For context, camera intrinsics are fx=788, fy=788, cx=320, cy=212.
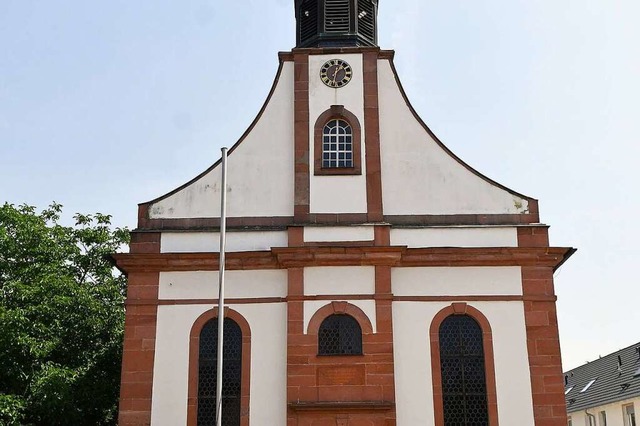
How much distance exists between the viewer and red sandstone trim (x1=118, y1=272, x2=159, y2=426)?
1953cm

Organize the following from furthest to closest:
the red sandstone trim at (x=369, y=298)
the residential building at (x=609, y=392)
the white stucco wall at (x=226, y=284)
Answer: the residential building at (x=609, y=392) < the white stucco wall at (x=226, y=284) < the red sandstone trim at (x=369, y=298)

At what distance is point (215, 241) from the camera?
21078mm

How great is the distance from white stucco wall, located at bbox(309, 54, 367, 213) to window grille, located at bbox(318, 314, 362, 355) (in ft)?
9.90

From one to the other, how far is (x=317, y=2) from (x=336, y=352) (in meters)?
10.8

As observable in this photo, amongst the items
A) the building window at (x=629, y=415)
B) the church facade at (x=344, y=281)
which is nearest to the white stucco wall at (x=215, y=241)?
the church facade at (x=344, y=281)

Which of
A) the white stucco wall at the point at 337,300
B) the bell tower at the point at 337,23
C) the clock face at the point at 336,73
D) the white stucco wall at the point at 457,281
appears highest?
the bell tower at the point at 337,23

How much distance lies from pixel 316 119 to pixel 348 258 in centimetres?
428

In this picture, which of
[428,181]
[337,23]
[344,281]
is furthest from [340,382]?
[337,23]

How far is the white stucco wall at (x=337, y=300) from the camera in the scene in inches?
788

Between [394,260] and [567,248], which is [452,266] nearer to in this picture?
[394,260]

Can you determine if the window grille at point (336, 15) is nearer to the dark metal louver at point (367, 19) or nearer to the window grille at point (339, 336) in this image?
the dark metal louver at point (367, 19)

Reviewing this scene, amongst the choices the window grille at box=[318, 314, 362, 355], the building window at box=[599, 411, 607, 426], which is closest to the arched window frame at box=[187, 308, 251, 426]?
the window grille at box=[318, 314, 362, 355]

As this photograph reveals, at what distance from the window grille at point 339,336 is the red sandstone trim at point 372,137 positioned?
285 centimetres

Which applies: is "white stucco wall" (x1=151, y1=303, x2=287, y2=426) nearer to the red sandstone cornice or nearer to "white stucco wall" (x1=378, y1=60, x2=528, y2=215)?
the red sandstone cornice
